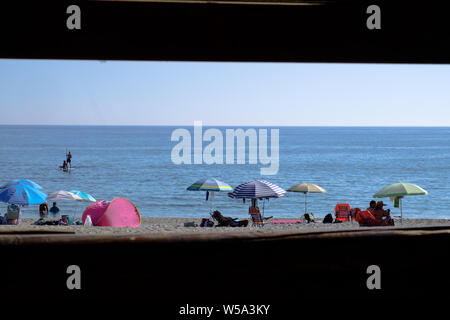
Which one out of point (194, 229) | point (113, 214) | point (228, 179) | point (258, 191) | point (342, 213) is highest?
point (258, 191)

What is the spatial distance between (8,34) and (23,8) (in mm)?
169

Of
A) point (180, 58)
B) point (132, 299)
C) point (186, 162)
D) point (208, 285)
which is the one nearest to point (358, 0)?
point (180, 58)

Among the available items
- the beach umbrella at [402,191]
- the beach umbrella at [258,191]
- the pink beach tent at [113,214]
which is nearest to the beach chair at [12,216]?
the pink beach tent at [113,214]

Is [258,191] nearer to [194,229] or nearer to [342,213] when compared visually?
[194,229]

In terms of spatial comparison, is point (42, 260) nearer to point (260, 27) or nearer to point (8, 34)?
point (8, 34)

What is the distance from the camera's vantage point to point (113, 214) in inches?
720

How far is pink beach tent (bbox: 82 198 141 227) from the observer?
1797 cm

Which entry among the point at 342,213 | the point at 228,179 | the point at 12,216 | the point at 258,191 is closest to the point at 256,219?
the point at 258,191

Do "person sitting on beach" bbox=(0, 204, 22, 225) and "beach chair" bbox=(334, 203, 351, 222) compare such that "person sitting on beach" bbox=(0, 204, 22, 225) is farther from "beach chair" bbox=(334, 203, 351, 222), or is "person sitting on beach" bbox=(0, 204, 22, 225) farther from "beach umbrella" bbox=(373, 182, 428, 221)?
"beach umbrella" bbox=(373, 182, 428, 221)

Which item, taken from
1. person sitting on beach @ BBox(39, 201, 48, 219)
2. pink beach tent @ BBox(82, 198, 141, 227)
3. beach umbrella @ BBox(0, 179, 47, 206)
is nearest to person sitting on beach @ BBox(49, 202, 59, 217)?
person sitting on beach @ BBox(39, 201, 48, 219)

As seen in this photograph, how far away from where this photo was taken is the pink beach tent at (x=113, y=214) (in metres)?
18.0

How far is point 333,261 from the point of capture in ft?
5.08

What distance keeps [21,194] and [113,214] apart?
12.3ft

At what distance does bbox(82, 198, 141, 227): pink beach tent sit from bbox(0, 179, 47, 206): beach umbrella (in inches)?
83.0
